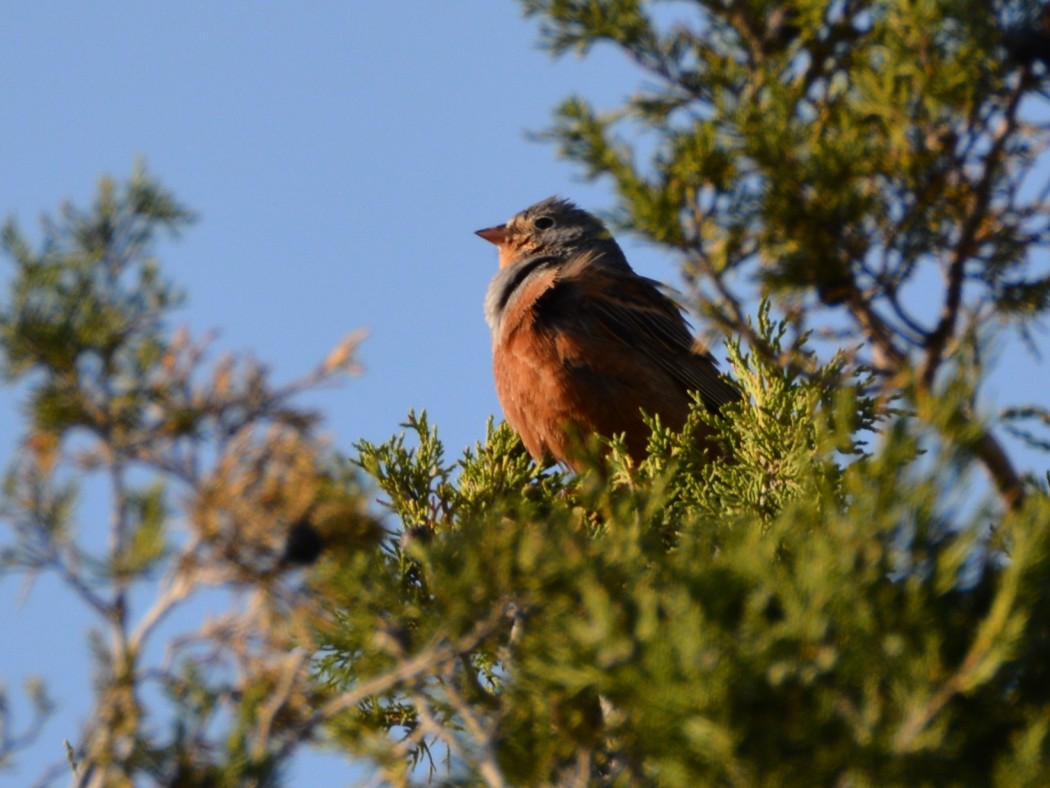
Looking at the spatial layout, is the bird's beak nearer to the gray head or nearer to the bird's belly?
the gray head

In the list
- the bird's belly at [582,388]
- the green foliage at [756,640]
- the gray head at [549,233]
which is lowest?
the green foliage at [756,640]

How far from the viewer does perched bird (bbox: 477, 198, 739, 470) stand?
603 cm

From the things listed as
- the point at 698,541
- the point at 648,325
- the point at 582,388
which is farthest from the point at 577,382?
the point at 698,541

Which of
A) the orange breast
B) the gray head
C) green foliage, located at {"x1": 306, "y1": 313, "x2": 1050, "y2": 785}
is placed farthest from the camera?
the gray head

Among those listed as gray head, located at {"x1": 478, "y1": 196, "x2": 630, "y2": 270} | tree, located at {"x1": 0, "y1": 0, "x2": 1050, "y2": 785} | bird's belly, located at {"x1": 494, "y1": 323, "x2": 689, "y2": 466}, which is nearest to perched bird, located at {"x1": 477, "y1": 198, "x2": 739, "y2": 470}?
bird's belly, located at {"x1": 494, "y1": 323, "x2": 689, "y2": 466}

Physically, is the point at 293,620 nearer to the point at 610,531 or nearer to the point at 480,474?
the point at 610,531

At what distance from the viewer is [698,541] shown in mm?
2568

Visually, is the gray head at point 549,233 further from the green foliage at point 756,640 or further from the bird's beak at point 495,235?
Result: the green foliage at point 756,640

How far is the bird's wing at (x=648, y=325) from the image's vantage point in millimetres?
6375

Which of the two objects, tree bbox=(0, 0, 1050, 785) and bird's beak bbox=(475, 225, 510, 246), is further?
bird's beak bbox=(475, 225, 510, 246)

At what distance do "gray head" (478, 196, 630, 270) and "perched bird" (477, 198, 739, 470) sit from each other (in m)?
0.61

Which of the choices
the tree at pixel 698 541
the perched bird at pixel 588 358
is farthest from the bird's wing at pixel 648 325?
the tree at pixel 698 541

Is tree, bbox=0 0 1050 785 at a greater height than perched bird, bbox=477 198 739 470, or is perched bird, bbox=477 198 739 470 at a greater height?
perched bird, bbox=477 198 739 470

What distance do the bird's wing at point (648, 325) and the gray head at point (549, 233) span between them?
2.70 feet
